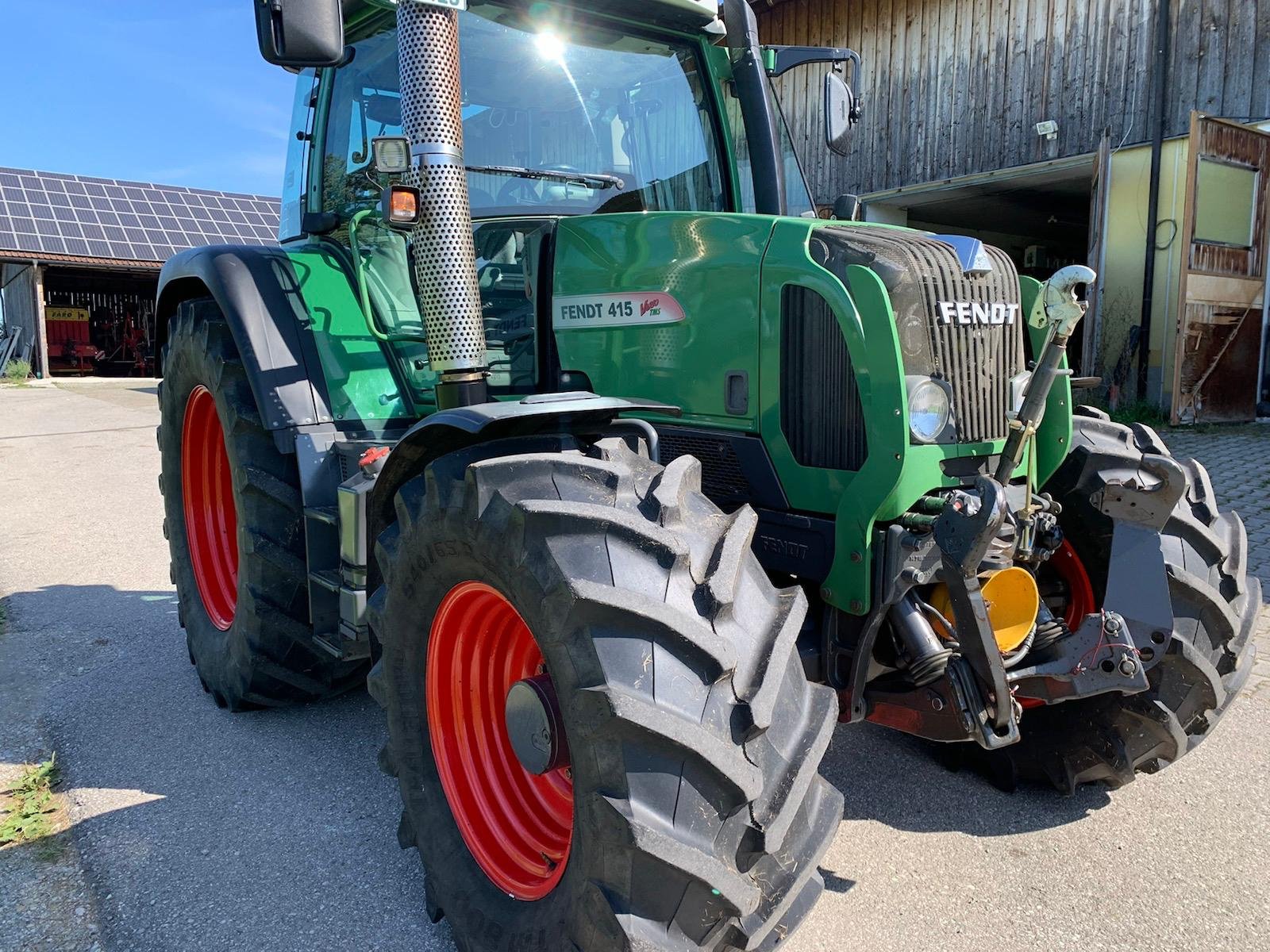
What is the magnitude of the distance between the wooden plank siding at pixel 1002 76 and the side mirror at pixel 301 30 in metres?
6.54

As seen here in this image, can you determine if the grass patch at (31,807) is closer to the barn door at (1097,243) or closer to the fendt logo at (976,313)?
the fendt logo at (976,313)

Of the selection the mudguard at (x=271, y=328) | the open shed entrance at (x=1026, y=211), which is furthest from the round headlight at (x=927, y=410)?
the open shed entrance at (x=1026, y=211)

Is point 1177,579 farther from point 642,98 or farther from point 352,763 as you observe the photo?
point 352,763

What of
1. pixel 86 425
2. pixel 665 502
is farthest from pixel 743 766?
pixel 86 425

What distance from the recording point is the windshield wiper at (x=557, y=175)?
2.94 metres

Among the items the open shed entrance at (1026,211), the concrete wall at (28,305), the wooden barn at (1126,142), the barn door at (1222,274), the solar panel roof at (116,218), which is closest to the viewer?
the barn door at (1222,274)

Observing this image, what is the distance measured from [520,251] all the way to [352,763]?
1722mm

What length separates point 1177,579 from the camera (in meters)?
2.42

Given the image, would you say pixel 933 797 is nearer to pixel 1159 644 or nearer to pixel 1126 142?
pixel 1159 644

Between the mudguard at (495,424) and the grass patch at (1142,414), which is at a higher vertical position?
the mudguard at (495,424)

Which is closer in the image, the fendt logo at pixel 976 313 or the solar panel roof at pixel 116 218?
the fendt logo at pixel 976 313

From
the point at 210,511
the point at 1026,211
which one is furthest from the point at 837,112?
the point at 1026,211

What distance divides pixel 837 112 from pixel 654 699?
220 cm

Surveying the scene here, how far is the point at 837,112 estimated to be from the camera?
10.0ft
